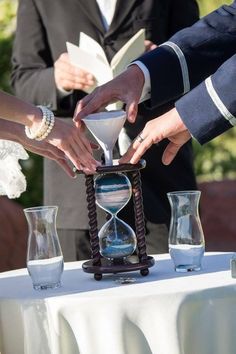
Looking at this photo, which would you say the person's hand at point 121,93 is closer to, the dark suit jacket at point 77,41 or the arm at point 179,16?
the dark suit jacket at point 77,41

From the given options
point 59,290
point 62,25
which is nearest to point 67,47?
point 62,25

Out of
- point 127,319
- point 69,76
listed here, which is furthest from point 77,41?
point 127,319

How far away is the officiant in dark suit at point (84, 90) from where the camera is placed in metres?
4.17

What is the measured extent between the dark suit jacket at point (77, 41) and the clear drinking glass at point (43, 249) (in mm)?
1097

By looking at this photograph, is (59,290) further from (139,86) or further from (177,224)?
(139,86)

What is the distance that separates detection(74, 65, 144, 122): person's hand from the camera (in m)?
3.35

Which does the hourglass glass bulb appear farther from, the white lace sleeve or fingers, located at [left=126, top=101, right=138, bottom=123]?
the white lace sleeve

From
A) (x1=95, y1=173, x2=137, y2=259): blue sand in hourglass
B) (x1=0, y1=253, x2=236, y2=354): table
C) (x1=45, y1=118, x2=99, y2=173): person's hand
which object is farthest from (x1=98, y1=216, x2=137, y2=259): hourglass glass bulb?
(x1=45, y1=118, x2=99, y2=173): person's hand

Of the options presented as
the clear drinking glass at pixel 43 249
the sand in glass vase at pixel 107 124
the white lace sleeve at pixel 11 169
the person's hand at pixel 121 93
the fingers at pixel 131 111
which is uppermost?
the person's hand at pixel 121 93

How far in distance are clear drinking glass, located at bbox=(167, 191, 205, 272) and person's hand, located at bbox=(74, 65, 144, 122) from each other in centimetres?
32

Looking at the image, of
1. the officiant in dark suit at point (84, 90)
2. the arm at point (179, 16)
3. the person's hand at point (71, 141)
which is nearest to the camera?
the person's hand at point (71, 141)

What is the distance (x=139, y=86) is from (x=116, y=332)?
0.89 m

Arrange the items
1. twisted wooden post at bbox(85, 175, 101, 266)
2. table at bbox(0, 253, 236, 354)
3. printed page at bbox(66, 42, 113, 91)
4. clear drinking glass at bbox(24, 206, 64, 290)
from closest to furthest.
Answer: table at bbox(0, 253, 236, 354) → clear drinking glass at bbox(24, 206, 64, 290) → twisted wooden post at bbox(85, 175, 101, 266) → printed page at bbox(66, 42, 113, 91)

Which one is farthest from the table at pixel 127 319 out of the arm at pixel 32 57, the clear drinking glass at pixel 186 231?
the arm at pixel 32 57
